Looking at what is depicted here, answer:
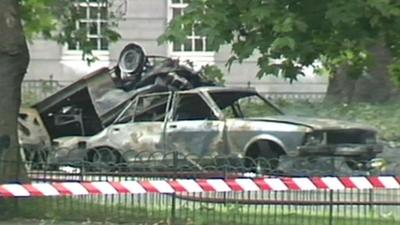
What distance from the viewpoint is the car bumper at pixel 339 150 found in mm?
17406

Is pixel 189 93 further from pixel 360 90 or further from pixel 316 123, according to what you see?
pixel 360 90

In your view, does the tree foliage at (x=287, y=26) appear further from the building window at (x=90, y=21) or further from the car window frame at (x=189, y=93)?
the car window frame at (x=189, y=93)

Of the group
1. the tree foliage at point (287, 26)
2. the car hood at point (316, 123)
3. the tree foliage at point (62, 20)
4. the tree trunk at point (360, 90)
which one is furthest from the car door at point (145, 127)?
the tree foliage at point (287, 26)

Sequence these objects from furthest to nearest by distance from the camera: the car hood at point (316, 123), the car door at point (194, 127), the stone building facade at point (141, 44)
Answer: the stone building facade at point (141, 44) → the car door at point (194, 127) → the car hood at point (316, 123)

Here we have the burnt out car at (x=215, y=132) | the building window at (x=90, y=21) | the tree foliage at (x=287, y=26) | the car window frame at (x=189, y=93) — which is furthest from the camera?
the car window frame at (x=189, y=93)

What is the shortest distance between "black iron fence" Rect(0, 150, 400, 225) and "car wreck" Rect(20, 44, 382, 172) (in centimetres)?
105

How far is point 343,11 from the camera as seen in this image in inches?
470

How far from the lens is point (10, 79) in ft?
45.4

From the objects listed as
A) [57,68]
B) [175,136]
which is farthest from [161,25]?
[175,136]

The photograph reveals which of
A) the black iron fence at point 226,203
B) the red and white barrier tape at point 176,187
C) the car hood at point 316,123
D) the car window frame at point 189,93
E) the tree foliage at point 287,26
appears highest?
the tree foliage at point 287,26

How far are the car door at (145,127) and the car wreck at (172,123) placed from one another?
18mm

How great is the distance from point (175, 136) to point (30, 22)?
334 centimetres

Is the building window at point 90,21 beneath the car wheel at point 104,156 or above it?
above

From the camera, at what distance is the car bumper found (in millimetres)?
17406
